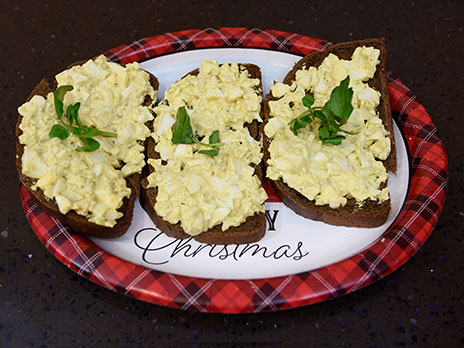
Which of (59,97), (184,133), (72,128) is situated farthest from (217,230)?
(59,97)

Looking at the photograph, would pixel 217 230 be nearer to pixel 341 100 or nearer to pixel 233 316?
pixel 233 316

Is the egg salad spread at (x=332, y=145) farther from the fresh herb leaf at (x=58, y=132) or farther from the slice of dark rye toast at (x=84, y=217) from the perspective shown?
the fresh herb leaf at (x=58, y=132)

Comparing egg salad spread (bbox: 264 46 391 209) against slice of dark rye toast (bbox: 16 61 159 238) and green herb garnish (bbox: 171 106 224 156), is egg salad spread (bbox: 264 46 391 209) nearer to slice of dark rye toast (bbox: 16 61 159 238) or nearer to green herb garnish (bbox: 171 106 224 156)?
green herb garnish (bbox: 171 106 224 156)

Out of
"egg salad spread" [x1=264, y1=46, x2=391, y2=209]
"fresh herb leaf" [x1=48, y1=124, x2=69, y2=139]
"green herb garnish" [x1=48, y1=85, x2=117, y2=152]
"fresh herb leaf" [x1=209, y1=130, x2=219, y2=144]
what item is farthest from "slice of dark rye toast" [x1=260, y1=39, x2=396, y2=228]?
"fresh herb leaf" [x1=48, y1=124, x2=69, y2=139]

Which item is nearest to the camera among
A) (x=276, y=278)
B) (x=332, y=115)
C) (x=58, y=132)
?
(x=276, y=278)

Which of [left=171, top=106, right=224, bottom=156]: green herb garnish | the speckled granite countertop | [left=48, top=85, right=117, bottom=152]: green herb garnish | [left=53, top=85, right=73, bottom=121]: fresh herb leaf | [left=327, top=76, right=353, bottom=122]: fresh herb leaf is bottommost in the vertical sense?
the speckled granite countertop

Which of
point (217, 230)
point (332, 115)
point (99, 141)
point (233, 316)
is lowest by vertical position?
point (233, 316)

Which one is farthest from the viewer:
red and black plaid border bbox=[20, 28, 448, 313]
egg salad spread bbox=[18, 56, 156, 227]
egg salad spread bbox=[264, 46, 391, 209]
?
egg salad spread bbox=[264, 46, 391, 209]

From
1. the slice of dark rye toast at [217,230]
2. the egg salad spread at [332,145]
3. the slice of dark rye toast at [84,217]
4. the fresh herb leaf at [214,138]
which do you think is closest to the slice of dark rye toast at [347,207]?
the egg salad spread at [332,145]
